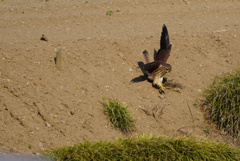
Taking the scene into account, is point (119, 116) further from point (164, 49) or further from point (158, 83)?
point (164, 49)

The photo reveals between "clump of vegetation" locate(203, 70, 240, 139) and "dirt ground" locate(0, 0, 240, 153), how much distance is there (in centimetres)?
13

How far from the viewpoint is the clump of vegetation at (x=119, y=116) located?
18.2ft

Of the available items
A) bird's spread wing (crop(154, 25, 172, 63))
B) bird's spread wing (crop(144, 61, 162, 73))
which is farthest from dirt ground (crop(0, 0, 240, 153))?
bird's spread wing (crop(154, 25, 172, 63))

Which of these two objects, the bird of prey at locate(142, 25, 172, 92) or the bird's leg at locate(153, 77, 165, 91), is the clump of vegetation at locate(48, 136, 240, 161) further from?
the bird of prey at locate(142, 25, 172, 92)

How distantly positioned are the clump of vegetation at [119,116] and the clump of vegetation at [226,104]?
1.22 meters

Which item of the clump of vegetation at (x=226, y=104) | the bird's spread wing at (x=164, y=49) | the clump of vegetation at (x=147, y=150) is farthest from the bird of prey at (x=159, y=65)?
the clump of vegetation at (x=147, y=150)

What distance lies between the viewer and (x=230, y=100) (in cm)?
588

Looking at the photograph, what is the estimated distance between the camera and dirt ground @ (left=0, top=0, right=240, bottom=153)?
540 cm

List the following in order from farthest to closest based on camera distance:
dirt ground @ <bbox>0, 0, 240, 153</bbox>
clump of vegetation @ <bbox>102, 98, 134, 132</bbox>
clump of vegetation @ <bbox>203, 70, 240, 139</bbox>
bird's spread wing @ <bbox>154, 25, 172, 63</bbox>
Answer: bird's spread wing @ <bbox>154, 25, 172, 63</bbox> → clump of vegetation @ <bbox>203, 70, 240, 139</bbox> → clump of vegetation @ <bbox>102, 98, 134, 132</bbox> → dirt ground @ <bbox>0, 0, 240, 153</bbox>

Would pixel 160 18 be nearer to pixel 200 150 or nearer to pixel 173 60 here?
pixel 173 60

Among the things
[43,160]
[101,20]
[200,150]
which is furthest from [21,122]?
[101,20]

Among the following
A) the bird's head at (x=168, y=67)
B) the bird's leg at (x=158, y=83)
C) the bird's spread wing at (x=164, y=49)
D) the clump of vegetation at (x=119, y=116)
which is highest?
the bird's spread wing at (x=164, y=49)

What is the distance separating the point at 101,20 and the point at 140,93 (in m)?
2.43

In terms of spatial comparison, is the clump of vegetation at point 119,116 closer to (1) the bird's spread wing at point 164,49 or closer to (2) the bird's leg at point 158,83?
(2) the bird's leg at point 158,83
